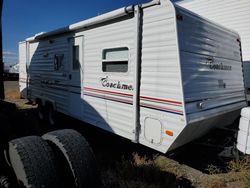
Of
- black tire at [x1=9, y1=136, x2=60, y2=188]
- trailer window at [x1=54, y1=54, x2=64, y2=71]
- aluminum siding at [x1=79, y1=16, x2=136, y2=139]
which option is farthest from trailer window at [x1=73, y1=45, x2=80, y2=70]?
black tire at [x1=9, y1=136, x2=60, y2=188]

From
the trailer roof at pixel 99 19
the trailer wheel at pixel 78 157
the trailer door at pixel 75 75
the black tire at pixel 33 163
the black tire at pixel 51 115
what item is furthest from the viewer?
the black tire at pixel 51 115

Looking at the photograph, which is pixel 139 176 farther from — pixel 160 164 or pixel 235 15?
pixel 235 15

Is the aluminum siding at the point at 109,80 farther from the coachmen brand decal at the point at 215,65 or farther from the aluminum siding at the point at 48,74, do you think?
the coachmen brand decal at the point at 215,65

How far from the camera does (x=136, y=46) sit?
13.2 ft

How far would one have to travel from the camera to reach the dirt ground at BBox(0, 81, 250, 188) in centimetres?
345

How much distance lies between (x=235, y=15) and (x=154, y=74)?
6613 millimetres

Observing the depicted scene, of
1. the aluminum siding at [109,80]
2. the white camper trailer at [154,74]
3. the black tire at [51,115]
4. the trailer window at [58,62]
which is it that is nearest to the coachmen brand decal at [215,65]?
the white camper trailer at [154,74]

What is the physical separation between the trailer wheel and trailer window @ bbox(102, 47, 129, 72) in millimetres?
1885

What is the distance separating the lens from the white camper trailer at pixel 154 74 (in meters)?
3.61

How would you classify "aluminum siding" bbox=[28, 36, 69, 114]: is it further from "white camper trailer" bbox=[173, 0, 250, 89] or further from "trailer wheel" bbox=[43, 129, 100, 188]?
"white camper trailer" bbox=[173, 0, 250, 89]

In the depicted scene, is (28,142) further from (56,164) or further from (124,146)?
(124,146)

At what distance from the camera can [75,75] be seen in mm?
5812

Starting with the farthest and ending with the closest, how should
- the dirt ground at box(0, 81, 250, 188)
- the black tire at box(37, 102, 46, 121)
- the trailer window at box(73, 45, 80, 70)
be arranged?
the black tire at box(37, 102, 46, 121) → the trailer window at box(73, 45, 80, 70) → the dirt ground at box(0, 81, 250, 188)

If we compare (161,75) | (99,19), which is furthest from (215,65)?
(99,19)
